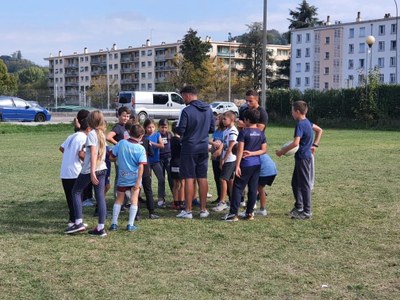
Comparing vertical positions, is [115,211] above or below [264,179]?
below

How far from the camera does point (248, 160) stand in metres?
7.94

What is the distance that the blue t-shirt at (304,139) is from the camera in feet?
26.5

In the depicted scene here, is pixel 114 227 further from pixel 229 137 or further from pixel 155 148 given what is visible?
pixel 229 137

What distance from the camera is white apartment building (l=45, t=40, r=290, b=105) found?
4879 inches

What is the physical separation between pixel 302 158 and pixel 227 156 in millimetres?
1107

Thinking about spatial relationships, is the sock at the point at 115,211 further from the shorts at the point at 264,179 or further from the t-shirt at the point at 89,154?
the shorts at the point at 264,179

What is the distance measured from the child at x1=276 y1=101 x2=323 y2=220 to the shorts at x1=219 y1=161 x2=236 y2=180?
724 millimetres

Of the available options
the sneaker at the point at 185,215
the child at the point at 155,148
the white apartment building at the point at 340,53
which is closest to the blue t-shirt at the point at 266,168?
the sneaker at the point at 185,215

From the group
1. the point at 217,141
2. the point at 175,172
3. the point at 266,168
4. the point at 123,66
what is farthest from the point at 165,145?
the point at 123,66

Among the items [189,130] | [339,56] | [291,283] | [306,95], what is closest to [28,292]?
[291,283]

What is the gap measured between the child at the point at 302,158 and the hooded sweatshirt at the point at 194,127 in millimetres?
1093

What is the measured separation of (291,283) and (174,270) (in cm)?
118

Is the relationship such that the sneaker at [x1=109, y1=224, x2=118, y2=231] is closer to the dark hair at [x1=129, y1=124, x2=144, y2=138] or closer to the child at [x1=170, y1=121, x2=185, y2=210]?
the dark hair at [x1=129, y1=124, x2=144, y2=138]

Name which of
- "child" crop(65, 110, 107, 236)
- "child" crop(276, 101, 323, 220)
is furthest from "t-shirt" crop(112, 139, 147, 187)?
"child" crop(276, 101, 323, 220)
